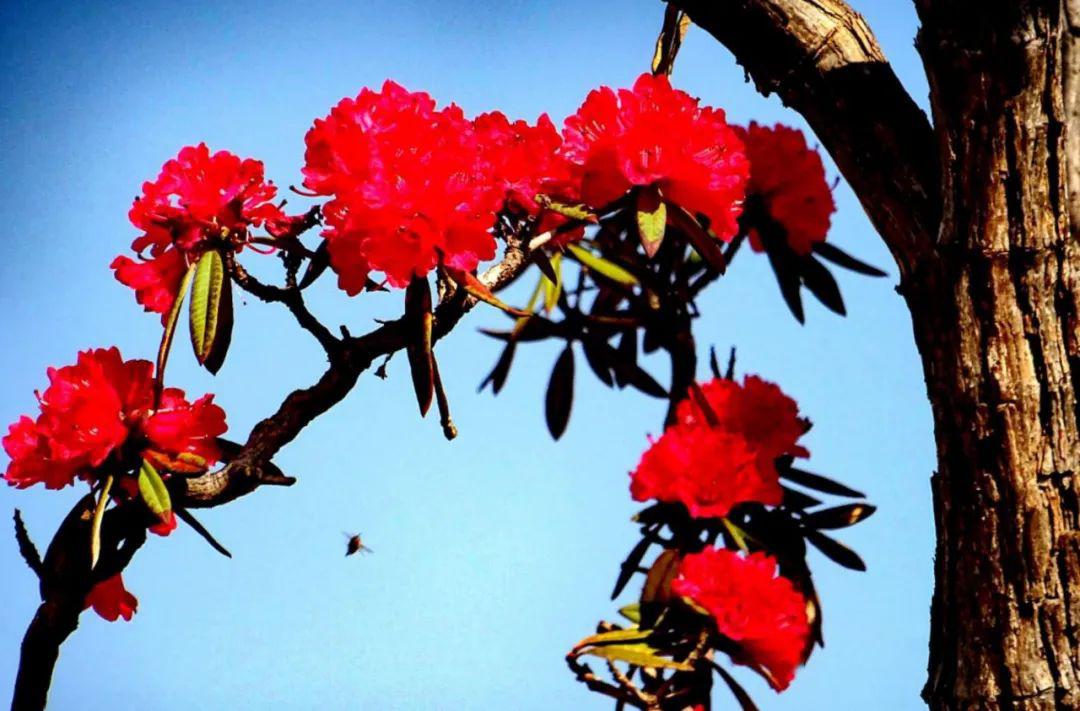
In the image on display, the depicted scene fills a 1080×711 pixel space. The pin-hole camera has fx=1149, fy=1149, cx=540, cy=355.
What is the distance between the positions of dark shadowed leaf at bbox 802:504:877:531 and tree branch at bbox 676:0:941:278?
1.26 ft

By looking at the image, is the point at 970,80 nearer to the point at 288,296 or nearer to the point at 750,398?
the point at 750,398

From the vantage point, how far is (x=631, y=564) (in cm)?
159

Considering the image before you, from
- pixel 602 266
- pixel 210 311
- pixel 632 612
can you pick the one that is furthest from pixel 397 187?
pixel 632 612

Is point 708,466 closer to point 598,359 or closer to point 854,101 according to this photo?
point 598,359

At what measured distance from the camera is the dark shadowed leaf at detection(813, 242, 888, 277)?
1.81 metres

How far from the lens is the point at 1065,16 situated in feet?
4.25

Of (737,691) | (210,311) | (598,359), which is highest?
(598,359)

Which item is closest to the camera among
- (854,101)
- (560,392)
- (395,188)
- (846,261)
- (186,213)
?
(395,188)

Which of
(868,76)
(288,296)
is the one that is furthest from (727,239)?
(288,296)

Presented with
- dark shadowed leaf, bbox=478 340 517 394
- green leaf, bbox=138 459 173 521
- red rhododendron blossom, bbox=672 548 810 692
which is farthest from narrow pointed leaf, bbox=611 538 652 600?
green leaf, bbox=138 459 173 521

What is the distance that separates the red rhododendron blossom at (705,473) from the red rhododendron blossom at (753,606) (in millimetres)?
106

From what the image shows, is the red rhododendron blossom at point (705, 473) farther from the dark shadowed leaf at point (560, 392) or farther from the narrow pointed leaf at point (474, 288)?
the narrow pointed leaf at point (474, 288)

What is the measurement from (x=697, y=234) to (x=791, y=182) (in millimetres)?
364

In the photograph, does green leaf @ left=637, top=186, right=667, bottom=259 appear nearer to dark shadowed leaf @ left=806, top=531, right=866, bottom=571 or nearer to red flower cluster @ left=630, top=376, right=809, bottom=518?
red flower cluster @ left=630, top=376, right=809, bottom=518
